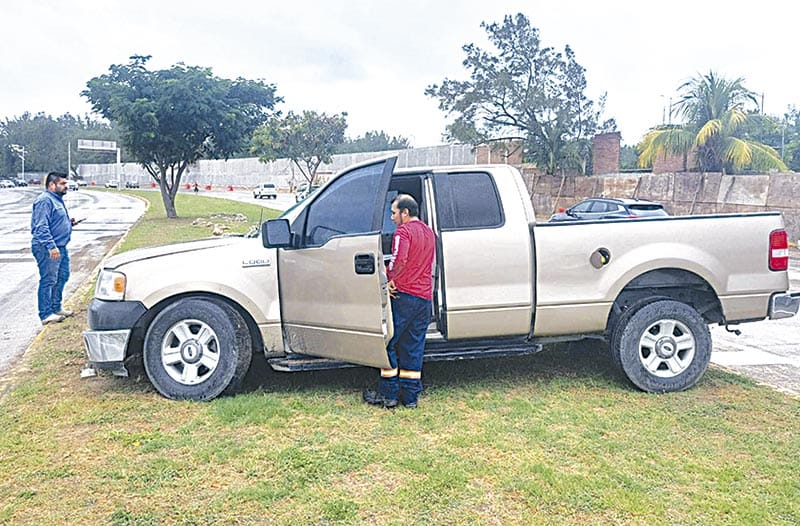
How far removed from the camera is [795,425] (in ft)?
17.2

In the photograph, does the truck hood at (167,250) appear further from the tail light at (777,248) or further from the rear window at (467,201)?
the tail light at (777,248)

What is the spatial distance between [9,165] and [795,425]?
145 metres

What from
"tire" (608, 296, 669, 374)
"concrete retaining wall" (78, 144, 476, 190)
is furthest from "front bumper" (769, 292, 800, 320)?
"concrete retaining wall" (78, 144, 476, 190)

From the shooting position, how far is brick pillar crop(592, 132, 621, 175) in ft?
93.5

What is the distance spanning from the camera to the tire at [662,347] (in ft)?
19.5

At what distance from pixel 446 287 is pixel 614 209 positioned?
15.5 meters

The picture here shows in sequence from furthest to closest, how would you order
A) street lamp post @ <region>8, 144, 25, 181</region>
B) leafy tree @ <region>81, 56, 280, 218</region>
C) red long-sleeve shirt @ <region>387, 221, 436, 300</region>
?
street lamp post @ <region>8, 144, 25, 181</region> < leafy tree @ <region>81, 56, 280, 218</region> < red long-sleeve shirt @ <region>387, 221, 436, 300</region>

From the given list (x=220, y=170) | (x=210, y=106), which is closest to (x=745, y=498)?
(x=210, y=106)

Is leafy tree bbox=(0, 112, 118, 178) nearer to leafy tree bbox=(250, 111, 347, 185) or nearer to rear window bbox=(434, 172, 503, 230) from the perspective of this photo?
leafy tree bbox=(250, 111, 347, 185)

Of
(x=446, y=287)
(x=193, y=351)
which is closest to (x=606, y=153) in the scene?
(x=446, y=287)

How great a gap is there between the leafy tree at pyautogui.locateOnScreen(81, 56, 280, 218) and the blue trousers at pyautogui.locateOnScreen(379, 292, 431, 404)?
2208cm

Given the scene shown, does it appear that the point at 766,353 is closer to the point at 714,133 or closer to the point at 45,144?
the point at 714,133

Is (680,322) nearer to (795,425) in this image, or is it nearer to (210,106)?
(795,425)

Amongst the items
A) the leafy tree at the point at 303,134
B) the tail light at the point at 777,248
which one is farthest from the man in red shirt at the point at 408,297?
the leafy tree at the point at 303,134
